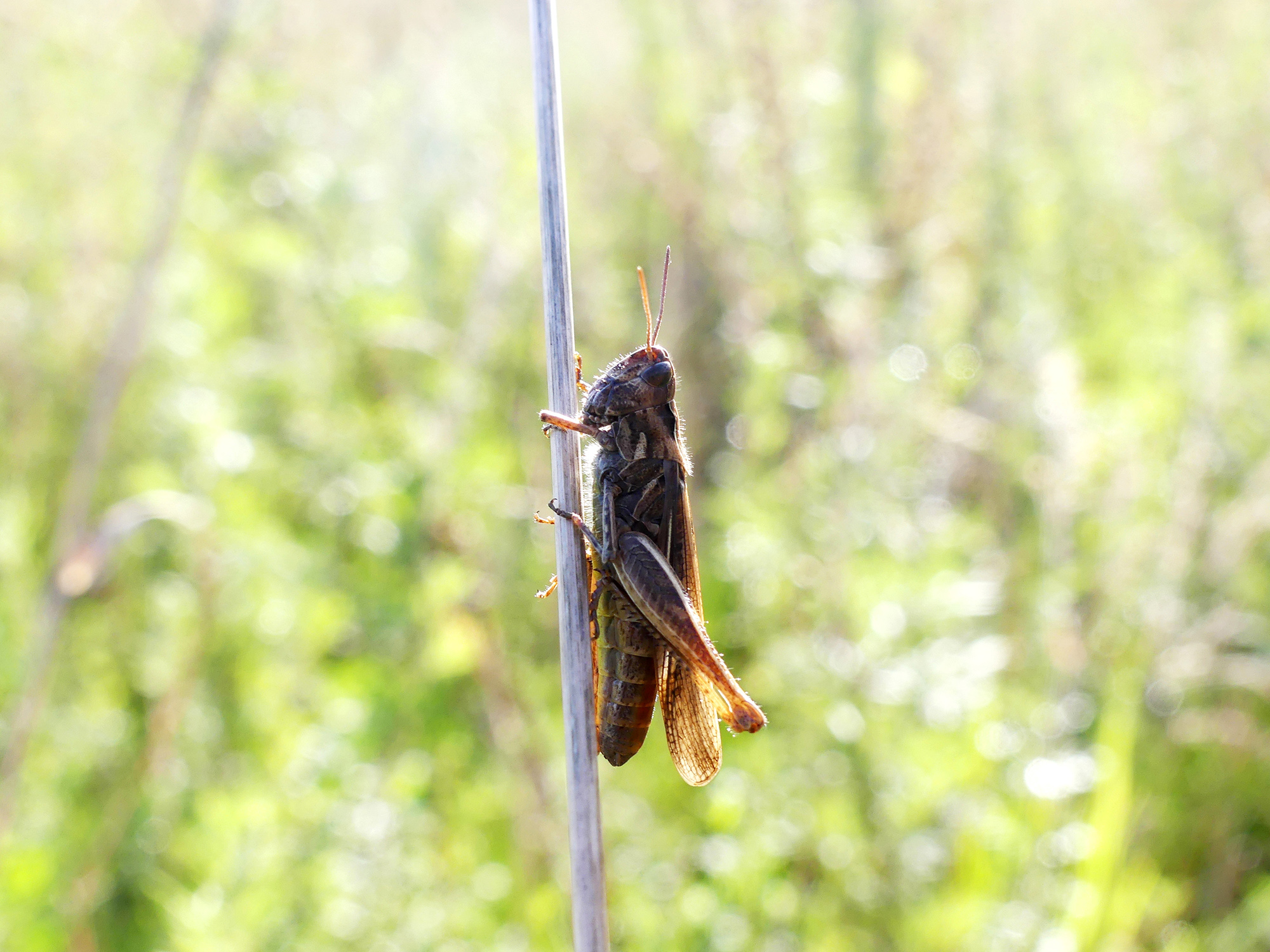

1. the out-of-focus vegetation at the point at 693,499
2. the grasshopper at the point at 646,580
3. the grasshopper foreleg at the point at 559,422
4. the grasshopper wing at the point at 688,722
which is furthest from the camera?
the out-of-focus vegetation at the point at 693,499

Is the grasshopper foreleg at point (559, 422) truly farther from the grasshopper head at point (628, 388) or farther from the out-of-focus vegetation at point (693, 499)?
the out-of-focus vegetation at point (693, 499)

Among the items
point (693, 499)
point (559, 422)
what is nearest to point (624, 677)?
point (559, 422)

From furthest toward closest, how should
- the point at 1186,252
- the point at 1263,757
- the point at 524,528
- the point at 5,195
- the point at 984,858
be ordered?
1. the point at 5,195
2. the point at 1186,252
3. the point at 1263,757
4. the point at 524,528
5. the point at 984,858

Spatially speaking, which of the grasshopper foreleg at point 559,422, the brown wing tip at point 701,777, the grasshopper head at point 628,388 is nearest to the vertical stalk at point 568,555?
the grasshopper foreleg at point 559,422

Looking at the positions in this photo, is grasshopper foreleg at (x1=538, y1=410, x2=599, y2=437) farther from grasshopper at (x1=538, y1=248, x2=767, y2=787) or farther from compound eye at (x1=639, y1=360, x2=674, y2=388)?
compound eye at (x1=639, y1=360, x2=674, y2=388)

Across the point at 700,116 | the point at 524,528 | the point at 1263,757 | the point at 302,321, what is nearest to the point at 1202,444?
the point at 1263,757

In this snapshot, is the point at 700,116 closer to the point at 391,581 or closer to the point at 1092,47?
the point at 391,581

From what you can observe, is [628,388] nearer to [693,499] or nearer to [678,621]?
[678,621]
